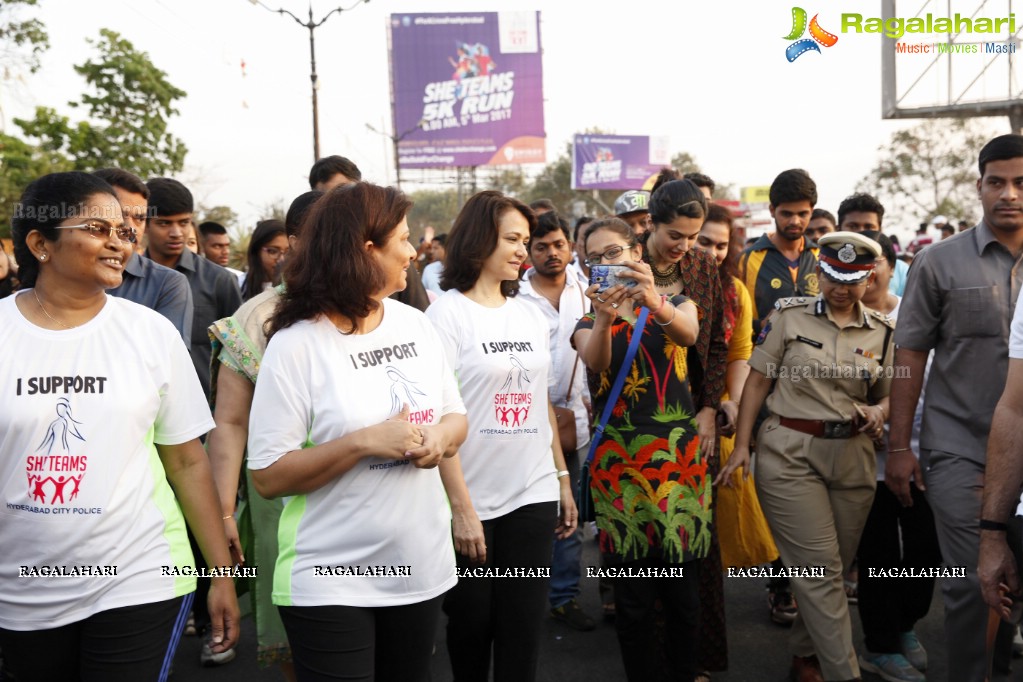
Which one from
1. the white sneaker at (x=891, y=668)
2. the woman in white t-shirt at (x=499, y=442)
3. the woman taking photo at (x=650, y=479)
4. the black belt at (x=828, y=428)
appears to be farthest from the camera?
the white sneaker at (x=891, y=668)

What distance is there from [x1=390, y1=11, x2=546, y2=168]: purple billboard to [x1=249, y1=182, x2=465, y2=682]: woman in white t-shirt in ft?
103

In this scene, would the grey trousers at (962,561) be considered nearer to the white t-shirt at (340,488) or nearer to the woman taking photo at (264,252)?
the white t-shirt at (340,488)

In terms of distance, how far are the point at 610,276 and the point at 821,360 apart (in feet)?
3.75

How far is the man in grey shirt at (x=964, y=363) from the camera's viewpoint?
3.28 meters

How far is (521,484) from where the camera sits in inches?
128

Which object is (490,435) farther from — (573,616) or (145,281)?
(573,616)

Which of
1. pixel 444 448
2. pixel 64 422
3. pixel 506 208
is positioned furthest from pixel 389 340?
pixel 506 208

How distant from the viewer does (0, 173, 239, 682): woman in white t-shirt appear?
7.13 ft

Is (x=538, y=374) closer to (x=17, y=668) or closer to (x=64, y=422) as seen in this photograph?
(x=64, y=422)

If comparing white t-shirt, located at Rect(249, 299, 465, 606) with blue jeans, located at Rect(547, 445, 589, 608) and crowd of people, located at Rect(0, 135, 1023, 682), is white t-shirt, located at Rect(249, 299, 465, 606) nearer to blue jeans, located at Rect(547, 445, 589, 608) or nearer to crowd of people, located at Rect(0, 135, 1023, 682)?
crowd of people, located at Rect(0, 135, 1023, 682)

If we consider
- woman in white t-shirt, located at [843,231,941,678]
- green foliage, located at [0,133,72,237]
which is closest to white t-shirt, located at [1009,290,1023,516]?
woman in white t-shirt, located at [843,231,941,678]

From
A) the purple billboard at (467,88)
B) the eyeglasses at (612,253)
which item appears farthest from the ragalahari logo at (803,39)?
the purple billboard at (467,88)

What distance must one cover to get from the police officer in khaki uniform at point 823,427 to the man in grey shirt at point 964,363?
8.2 inches

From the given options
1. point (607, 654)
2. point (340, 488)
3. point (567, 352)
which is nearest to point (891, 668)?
point (607, 654)
